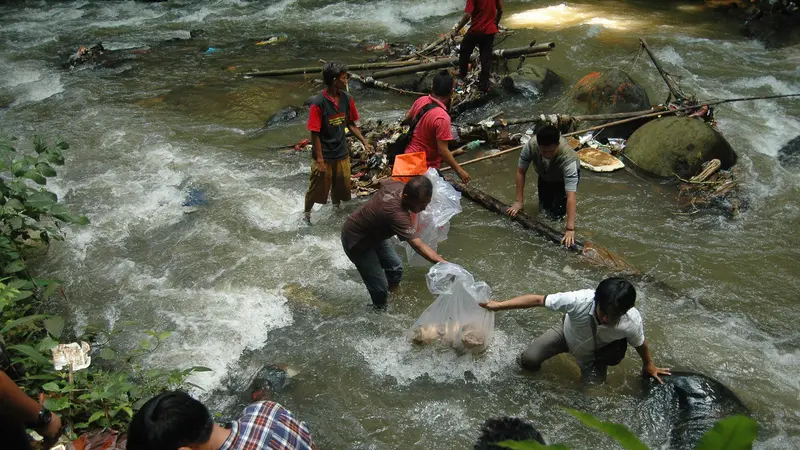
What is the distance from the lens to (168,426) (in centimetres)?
214

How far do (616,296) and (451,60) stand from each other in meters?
7.16

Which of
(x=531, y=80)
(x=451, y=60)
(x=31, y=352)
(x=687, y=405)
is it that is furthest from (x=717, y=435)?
(x=451, y=60)

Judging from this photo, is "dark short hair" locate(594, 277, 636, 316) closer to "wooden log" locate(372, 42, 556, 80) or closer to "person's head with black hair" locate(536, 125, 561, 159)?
"person's head with black hair" locate(536, 125, 561, 159)

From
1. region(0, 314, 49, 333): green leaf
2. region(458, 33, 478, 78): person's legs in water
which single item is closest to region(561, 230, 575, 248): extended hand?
region(458, 33, 478, 78): person's legs in water

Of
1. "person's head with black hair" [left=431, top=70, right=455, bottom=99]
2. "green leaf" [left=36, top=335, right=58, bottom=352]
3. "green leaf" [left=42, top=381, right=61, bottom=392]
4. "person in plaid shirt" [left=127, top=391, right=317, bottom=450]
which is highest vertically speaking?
"person's head with black hair" [left=431, top=70, right=455, bottom=99]

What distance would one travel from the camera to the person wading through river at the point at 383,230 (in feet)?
12.8

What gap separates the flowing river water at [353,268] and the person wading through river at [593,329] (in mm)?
283

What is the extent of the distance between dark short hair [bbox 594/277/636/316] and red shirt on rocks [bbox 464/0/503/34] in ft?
18.5

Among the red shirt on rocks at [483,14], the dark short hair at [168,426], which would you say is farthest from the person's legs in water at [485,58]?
the dark short hair at [168,426]

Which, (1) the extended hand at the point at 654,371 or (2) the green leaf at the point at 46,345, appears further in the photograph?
(1) the extended hand at the point at 654,371

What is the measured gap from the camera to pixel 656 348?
450 centimetres

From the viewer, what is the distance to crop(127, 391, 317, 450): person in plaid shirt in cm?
215

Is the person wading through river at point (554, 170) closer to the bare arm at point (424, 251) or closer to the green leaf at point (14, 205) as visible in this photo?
the bare arm at point (424, 251)

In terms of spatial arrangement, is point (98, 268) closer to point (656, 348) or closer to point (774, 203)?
point (656, 348)
